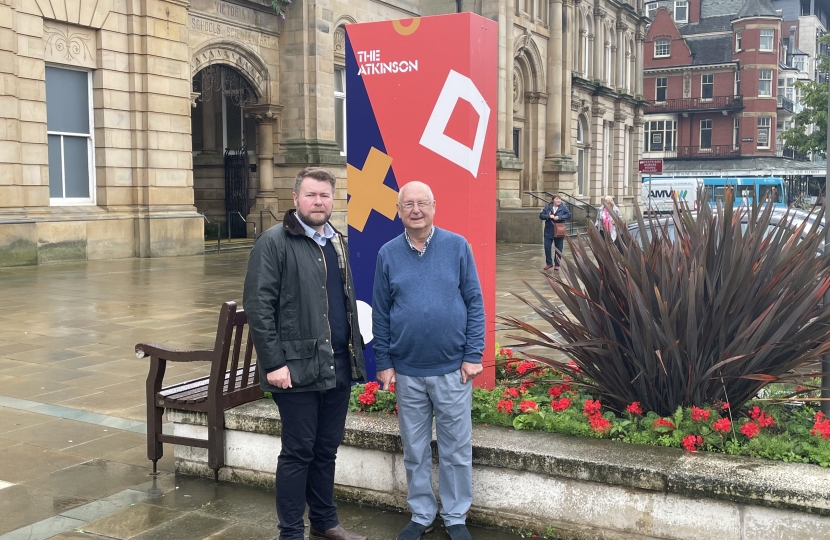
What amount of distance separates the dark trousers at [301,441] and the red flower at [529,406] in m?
1.13

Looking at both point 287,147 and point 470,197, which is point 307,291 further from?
point 287,147

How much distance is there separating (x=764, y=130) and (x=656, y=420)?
7653 centimetres

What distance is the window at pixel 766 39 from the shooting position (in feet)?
242

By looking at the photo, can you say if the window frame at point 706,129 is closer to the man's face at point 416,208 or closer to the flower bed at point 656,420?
the flower bed at point 656,420

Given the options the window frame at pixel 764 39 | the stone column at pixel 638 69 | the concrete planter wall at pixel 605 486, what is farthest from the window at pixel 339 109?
the window frame at pixel 764 39

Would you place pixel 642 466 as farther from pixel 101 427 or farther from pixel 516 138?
pixel 516 138

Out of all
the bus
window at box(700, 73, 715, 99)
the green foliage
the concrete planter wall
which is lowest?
the concrete planter wall

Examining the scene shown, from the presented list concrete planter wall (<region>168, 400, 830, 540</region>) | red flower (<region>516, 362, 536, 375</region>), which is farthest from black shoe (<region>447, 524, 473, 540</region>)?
red flower (<region>516, 362, 536, 375</region>)

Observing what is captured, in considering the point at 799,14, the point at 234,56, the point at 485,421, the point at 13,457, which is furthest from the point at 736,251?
the point at 799,14

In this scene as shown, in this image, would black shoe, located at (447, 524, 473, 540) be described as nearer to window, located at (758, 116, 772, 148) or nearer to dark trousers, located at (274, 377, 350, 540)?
dark trousers, located at (274, 377, 350, 540)

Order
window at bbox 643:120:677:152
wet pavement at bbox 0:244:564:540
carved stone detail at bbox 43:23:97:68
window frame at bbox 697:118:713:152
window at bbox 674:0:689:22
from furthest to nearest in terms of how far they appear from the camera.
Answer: window at bbox 674:0:689:22
window at bbox 643:120:677:152
window frame at bbox 697:118:713:152
carved stone detail at bbox 43:23:97:68
wet pavement at bbox 0:244:564:540

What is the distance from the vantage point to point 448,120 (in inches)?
221

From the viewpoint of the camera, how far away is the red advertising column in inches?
219

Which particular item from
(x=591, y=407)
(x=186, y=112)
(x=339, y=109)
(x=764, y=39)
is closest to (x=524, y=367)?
(x=591, y=407)
